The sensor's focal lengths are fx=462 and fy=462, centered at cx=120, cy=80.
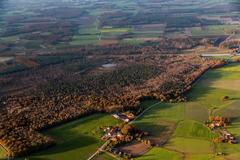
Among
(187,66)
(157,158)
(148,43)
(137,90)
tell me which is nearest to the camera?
(157,158)

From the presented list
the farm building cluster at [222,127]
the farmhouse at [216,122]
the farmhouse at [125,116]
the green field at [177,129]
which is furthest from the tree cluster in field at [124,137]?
the farmhouse at [216,122]

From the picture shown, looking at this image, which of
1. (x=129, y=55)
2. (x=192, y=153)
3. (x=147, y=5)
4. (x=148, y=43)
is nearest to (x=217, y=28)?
(x=148, y=43)

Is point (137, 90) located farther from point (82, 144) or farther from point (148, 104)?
point (82, 144)

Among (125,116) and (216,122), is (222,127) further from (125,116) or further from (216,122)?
(125,116)

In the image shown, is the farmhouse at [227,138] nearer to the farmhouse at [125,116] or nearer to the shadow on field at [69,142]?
the farmhouse at [125,116]

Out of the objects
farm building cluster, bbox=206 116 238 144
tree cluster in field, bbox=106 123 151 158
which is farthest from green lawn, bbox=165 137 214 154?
tree cluster in field, bbox=106 123 151 158

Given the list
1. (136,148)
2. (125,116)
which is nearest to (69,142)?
(136,148)

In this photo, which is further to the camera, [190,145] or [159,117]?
[159,117]
